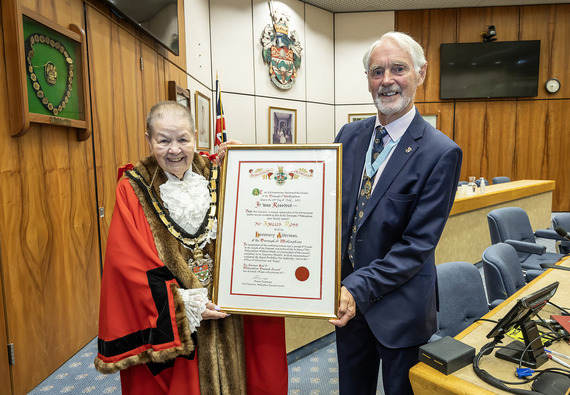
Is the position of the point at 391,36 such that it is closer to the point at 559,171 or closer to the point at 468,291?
the point at 468,291

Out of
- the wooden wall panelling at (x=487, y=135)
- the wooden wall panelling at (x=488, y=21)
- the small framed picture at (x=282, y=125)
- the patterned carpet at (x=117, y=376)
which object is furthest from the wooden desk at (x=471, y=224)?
the wooden wall panelling at (x=488, y=21)

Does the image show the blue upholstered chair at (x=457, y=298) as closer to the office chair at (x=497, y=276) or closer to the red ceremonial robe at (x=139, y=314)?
the office chair at (x=497, y=276)

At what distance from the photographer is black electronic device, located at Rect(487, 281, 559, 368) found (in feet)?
3.77

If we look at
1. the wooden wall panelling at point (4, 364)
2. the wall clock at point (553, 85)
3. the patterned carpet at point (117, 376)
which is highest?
the wall clock at point (553, 85)

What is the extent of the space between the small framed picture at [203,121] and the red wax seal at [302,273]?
3894 mm

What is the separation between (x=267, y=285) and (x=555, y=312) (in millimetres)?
1214

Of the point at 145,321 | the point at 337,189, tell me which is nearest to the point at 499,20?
the point at 337,189

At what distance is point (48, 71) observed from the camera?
2.31 meters

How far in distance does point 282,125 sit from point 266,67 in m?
1.12

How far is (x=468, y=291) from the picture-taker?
1.98 m

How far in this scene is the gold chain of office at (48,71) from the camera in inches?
84.2

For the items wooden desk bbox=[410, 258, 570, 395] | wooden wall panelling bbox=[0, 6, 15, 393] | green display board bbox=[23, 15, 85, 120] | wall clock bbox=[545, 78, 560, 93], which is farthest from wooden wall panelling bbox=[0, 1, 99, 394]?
wall clock bbox=[545, 78, 560, 93]

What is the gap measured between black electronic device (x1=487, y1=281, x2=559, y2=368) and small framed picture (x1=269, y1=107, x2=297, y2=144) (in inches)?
240

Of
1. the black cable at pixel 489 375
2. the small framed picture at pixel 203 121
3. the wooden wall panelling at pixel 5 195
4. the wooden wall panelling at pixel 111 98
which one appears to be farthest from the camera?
the small framed picture at pixel 203 121
